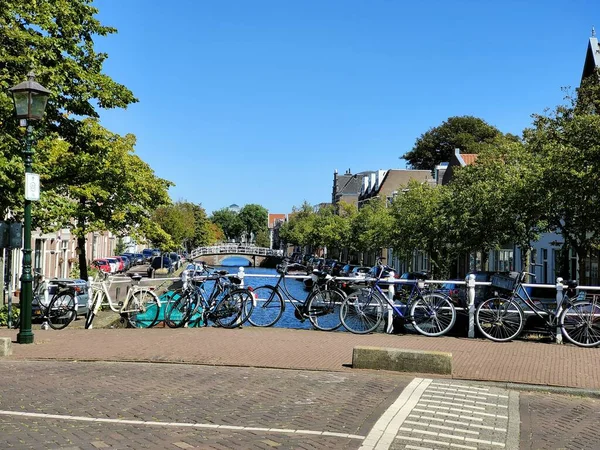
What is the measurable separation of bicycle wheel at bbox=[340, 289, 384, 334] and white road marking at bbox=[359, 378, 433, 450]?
4.35m

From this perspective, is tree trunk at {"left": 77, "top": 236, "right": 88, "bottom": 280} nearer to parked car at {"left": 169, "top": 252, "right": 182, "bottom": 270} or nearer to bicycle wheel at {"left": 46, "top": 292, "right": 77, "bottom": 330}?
bicycle wheel at {"left": 46, "top": 292, "right": 77, "bottom": 330}

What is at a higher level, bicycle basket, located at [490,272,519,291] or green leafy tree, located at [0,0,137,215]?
green leafy tree, located at [0,0,137,215]

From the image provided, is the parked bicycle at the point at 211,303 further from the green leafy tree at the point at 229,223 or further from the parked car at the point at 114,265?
the green leafy tree at the point at 229,223

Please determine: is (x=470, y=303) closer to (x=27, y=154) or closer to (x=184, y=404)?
(x=184, y=404)

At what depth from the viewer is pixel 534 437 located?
22.6 ft

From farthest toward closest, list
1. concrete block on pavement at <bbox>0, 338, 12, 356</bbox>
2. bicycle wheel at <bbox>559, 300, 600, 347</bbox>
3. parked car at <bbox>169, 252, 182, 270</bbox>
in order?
parked car at <bbox>169, 252, 182, 270</bbox> → bicycle wheel at <bbox>559, 300, 600, 347</bbox> → concrete block on pavement at <bbox>0, 338, 12, 356</bbox>

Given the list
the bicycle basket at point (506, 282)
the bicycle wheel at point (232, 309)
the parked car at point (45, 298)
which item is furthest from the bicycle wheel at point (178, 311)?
the bicycle basket at point (506, 282)

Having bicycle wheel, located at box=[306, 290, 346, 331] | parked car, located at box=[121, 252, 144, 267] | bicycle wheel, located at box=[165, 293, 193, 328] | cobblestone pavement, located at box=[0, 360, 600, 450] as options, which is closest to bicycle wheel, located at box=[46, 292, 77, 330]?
bicycle wheel, located at box=[165, 293, 193, 328]

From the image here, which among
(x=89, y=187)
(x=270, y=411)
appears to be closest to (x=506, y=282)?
(x=270, y=411)

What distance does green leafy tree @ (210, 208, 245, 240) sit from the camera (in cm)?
18012

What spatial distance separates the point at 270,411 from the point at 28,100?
7.88 m

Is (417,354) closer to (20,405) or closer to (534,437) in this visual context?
(534,437)

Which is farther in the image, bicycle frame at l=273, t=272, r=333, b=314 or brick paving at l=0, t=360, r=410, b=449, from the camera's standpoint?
bicycle frame at l=273, t=272, r=333, b=314

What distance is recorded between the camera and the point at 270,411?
7578 mm
